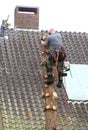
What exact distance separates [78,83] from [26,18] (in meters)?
4.37

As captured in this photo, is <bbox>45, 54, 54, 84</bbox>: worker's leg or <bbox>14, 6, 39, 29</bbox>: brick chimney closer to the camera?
<bbox>45, 54, 54, 84</bbox>: worker's leg

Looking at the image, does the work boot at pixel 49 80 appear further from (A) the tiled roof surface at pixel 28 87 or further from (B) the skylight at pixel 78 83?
(B) the skylight at pixel 78 83

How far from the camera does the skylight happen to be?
16.0 metres

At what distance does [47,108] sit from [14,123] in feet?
18.4

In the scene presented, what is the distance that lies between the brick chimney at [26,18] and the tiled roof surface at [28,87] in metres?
0.98

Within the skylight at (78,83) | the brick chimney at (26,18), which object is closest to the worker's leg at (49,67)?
the skylight at (78,83)

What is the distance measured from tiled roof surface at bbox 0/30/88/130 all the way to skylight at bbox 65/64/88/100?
23cm

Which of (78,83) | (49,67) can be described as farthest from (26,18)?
(49,67)

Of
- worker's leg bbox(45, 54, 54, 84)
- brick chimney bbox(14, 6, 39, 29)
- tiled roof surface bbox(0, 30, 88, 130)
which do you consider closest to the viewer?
worker's leg bbox(45, 54, 54, 84)

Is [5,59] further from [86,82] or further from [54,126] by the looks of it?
[54,126]

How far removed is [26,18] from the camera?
773 inches

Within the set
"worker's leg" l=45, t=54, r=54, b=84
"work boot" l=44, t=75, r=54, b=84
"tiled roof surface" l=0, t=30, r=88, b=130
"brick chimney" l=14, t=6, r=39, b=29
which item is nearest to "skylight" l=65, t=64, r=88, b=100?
"tiled roof surface" l=0, t=30, r=88, b=130

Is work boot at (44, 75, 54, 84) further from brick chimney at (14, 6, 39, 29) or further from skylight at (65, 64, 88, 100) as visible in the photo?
brick chimney at (14, 6, 39, 29)

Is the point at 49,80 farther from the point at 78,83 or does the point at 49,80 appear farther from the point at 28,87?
the point at 78,83
